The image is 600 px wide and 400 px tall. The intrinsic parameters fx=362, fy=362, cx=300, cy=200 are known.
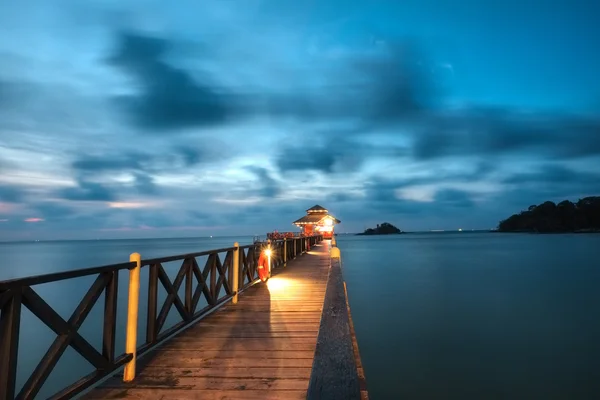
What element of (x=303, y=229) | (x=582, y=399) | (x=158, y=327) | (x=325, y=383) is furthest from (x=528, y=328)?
(x=303, y=229)

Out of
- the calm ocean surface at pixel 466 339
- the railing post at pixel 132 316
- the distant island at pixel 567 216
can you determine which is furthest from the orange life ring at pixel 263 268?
the distant island at pixel 567 216

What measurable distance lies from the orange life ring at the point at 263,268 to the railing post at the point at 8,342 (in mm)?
7972

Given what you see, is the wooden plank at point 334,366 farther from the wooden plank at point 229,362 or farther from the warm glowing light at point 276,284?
the warm glowing light at point 276,284

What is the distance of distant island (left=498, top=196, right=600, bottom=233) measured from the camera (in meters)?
137

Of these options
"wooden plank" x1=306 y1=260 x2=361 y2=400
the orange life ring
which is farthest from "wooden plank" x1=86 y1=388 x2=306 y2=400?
the orange life ring

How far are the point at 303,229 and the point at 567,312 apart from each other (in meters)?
28.1

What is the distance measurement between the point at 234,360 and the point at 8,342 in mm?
2304

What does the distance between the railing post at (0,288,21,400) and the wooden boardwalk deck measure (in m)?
1.01

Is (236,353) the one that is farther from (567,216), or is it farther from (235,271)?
(567,216)

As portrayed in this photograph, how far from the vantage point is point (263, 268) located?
10.4 m

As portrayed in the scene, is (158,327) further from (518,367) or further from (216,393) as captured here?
(518,367)

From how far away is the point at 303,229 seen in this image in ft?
138

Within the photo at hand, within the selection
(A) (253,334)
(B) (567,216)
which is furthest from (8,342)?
(B) (567,216)

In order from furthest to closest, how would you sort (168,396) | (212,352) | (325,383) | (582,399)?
(582,399), (212,352), (168,396), (325,383)
